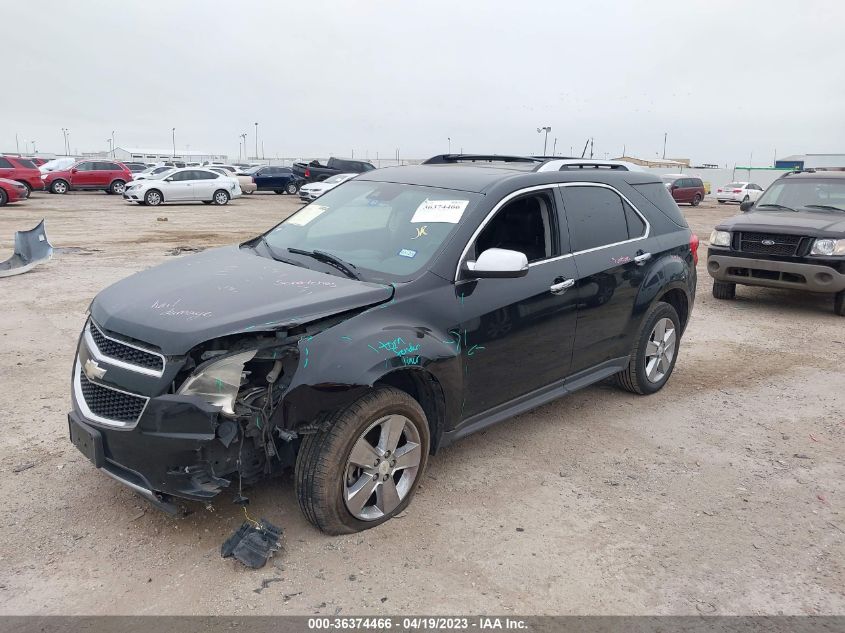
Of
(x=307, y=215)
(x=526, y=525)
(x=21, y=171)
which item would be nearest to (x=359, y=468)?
(x=526, y=525)

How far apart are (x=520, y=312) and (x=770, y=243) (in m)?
6.33

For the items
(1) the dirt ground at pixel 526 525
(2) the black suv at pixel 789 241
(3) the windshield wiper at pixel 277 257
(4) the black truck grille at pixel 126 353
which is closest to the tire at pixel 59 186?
(1) the dirt ground at pixel 526 525

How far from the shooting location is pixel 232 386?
3.15 metres

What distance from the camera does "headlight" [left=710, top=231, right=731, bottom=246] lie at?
9.49 meters

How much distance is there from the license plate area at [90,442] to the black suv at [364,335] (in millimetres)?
13

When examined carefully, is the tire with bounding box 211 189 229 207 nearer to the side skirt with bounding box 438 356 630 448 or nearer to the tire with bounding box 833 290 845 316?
the tire with bounding box 833 290 845 316

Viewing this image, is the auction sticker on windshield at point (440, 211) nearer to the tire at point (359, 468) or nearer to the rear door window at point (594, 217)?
the rear door window at point (594, 217)

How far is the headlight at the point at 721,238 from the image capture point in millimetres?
9492

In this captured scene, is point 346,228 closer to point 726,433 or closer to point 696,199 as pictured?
point 726,433

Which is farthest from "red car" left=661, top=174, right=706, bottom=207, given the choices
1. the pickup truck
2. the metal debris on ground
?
the metal debris on ground

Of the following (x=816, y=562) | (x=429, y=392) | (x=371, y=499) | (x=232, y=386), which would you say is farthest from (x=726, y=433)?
(x=232, y=386)

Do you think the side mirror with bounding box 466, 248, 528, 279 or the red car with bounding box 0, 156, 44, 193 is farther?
the red car with bounding box 0, 156, 44, 193

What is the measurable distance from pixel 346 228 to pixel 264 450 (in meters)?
1.76

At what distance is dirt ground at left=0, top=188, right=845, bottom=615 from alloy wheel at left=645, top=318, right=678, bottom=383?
8.8 inches
